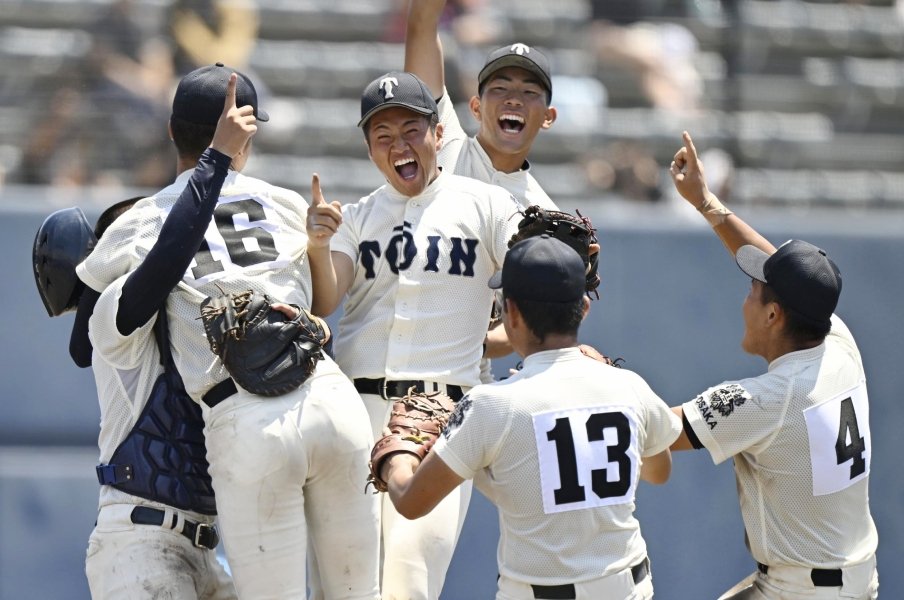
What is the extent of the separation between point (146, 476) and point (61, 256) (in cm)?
71

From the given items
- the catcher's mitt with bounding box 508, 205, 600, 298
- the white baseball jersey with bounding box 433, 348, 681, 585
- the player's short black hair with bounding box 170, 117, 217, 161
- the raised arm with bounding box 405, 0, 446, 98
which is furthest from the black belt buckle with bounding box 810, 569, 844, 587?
the player's short black hair with bounding box 170, 117, 217, 161

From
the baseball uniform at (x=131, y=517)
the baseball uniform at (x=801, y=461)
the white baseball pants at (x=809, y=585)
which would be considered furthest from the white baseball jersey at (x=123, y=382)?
the white baseball pants at (x=809, y=585)

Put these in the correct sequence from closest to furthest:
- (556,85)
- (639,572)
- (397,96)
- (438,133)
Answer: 1. (639,572)
2. (397,96)
3. (438,133)
4. (556,85)

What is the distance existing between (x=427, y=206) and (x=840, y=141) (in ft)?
13.8

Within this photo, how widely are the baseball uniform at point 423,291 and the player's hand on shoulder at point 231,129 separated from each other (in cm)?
68

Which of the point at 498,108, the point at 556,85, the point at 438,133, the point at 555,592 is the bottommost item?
the point at 555,592

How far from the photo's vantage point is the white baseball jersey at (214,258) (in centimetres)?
359

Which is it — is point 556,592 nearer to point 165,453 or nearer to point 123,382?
point 165,453

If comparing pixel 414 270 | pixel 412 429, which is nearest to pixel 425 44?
pixel 414 270

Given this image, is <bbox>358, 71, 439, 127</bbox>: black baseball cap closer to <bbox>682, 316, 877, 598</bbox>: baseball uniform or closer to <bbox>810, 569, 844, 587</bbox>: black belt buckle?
<bbox>682, 316, 877, 598</bbox>: baseball uniform

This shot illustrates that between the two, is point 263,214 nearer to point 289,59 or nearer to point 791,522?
point 791,522

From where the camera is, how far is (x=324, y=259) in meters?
3.80

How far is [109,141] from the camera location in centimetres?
658

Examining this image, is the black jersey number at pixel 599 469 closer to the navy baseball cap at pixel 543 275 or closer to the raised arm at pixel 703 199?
the navy baseball cap at pixel 543 275
